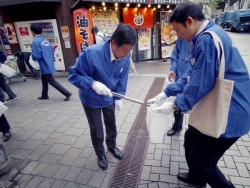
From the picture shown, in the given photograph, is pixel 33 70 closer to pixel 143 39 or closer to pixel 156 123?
pixel 143 39

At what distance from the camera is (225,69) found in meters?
1.31

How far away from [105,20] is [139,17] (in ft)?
5.36

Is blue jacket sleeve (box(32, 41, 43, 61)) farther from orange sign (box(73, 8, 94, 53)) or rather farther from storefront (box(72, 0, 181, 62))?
storefront (box(72, 0, 181, 62))

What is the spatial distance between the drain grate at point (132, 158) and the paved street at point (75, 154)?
0.07 meters

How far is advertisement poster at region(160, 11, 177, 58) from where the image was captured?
8.41m

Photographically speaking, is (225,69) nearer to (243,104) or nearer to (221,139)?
(243,104)

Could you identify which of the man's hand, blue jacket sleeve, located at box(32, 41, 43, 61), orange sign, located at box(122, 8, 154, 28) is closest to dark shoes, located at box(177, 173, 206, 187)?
the man's hand

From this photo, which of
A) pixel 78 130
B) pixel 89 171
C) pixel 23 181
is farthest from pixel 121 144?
pixel 23 181

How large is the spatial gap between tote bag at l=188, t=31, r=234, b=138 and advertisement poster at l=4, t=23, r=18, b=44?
8.06 m

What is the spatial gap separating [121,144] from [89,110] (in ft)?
3.50

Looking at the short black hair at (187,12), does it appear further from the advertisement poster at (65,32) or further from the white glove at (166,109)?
the advertisement poster at (65,32)

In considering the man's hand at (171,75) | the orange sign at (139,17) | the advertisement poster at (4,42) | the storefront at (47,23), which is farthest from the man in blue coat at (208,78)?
the advertisement poster at (4,42)

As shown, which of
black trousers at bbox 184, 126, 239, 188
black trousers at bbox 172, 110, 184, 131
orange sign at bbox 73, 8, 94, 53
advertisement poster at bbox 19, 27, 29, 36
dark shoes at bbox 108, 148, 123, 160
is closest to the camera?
black trousers at bbox 184, 126, 239, 188

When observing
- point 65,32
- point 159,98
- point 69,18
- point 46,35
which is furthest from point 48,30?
point 159,98
